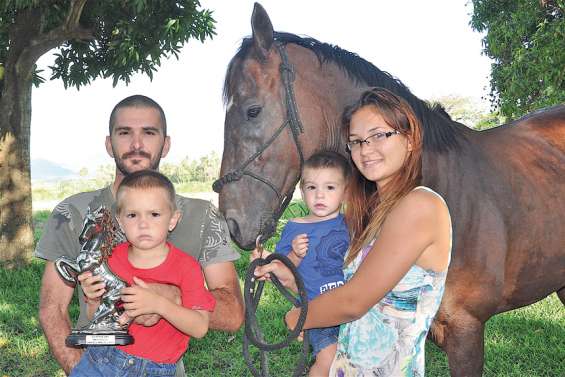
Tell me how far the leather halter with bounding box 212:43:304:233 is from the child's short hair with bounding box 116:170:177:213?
2.15 feet

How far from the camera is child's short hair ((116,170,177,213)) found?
2.20 metres

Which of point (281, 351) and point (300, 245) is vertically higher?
point (300, 245)

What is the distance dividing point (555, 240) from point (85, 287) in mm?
2680

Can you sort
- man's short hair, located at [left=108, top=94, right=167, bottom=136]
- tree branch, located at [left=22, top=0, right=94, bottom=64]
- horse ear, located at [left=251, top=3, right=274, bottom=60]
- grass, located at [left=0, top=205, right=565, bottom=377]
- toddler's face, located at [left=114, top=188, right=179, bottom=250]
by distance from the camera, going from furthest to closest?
1. tree branch, located at [left=22, top=0, right=94, bottom=64]
2. grass, located at [left=0, top=205, right=565, bottom=377]
3. horse ear, located at [left=251, top=3, right=274, bottom=60]
4. man's short hair, located at [left=108, top=94, right=167, bottom=136]
5. toddler's face, located at [left=114, top=188, right=179, bottom=250]

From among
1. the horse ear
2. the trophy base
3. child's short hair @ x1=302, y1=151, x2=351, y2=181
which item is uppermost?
the horse ear

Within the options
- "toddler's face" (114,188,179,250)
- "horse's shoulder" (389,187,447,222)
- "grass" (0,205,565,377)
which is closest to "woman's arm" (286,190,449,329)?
"horse's shoulder" (389,187,447,222)

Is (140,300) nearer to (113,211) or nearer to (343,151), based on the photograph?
(113,211)

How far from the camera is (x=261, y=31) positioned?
10.1 feet

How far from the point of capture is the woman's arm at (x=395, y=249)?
6.04 ft

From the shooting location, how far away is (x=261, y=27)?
10.1 ft

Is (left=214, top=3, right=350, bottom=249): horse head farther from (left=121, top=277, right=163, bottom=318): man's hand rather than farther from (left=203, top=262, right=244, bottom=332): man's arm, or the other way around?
(left=121, top=277, right=163, bottom=318): man's hand

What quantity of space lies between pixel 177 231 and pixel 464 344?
1536 millimetres

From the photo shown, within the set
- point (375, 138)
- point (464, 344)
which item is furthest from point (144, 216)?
point (464, 344)

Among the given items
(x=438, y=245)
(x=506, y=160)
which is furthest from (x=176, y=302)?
(x=506, y=160)
